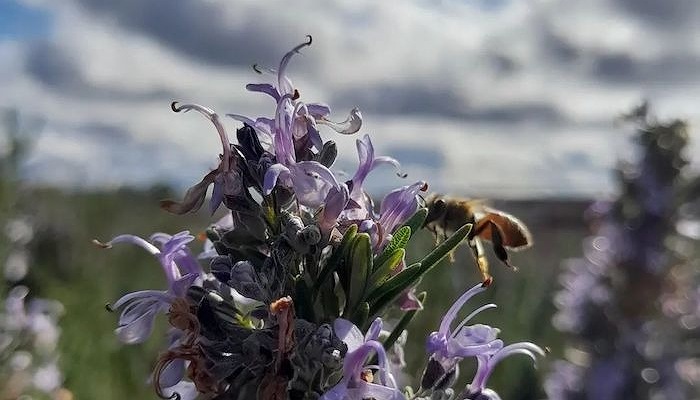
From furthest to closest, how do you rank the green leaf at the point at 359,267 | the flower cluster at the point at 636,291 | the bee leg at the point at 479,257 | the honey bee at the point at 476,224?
the flower cluster at the point at 636,291 < the honey bee at the point at 476,224 < the bee leg at the point at 479,257 < the green leaf at the point at 359,267

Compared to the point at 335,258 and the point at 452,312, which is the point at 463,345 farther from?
the point at 335,258

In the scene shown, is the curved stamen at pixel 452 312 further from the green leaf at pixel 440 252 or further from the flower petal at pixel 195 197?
the flower petal at pixel 195 197

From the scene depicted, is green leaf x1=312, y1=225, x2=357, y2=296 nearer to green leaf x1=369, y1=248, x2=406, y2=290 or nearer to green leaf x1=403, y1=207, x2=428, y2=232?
green leaf x1=369, y1=248, x2=406, y2=290

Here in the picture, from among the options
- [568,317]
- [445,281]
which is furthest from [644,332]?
[445,281]

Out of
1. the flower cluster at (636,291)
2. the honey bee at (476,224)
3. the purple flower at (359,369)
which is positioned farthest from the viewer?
the flower cluster at (636,291)

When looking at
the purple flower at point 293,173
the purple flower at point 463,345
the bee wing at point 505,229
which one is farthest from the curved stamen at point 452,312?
the bee wing at point 505,229
